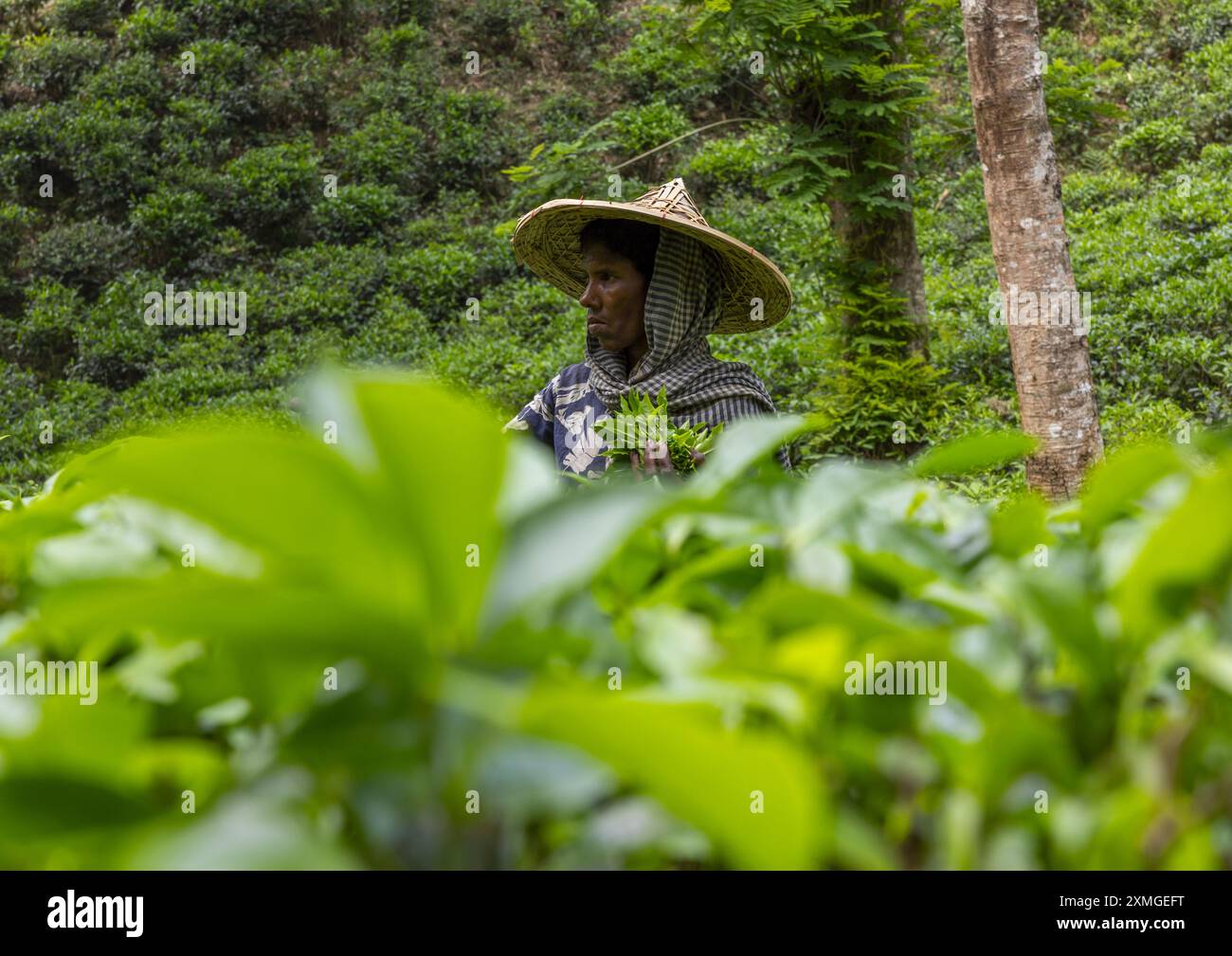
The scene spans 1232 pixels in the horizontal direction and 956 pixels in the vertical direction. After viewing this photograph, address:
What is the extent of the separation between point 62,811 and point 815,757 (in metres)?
0.21

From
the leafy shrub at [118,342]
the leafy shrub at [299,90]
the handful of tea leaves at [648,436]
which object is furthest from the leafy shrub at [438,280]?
the handful of tea leaves at [648,436]

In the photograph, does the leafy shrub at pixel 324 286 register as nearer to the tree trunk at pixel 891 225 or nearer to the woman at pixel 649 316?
the tree trunk at pixel 891 225

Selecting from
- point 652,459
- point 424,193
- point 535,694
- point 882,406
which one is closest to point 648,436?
point 652,459

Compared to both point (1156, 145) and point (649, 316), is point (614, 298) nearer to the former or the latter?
point (649, 316)

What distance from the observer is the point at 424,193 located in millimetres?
9453

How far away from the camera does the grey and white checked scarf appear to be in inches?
106

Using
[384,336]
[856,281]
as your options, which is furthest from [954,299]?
[384,336]

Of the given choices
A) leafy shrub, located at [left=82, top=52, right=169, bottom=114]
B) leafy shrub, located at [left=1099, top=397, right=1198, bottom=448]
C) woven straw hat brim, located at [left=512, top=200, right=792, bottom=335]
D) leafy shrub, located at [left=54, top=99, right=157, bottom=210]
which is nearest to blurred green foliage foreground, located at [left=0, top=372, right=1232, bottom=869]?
woven straw hat brim, located at [left=512, top=200, right=792, bottom=335]

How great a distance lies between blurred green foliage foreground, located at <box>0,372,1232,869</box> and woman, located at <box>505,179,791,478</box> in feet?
7.14

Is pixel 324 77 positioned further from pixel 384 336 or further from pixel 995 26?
pixel 995 26

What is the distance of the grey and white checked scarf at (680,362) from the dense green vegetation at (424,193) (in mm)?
2176

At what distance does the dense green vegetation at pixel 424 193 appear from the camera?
20.0 ft

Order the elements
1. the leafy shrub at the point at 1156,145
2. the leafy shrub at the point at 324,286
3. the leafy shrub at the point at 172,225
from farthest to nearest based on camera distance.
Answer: the leafy shrub at the point at 172,225, the leafy shrub at the point at 324,286, the leafy shrub at the point at 1156,145

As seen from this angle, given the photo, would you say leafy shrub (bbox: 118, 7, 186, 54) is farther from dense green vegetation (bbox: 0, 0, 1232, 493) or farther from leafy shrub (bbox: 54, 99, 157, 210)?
leafy shrub (bbox: 54, 99, 157, 210)
